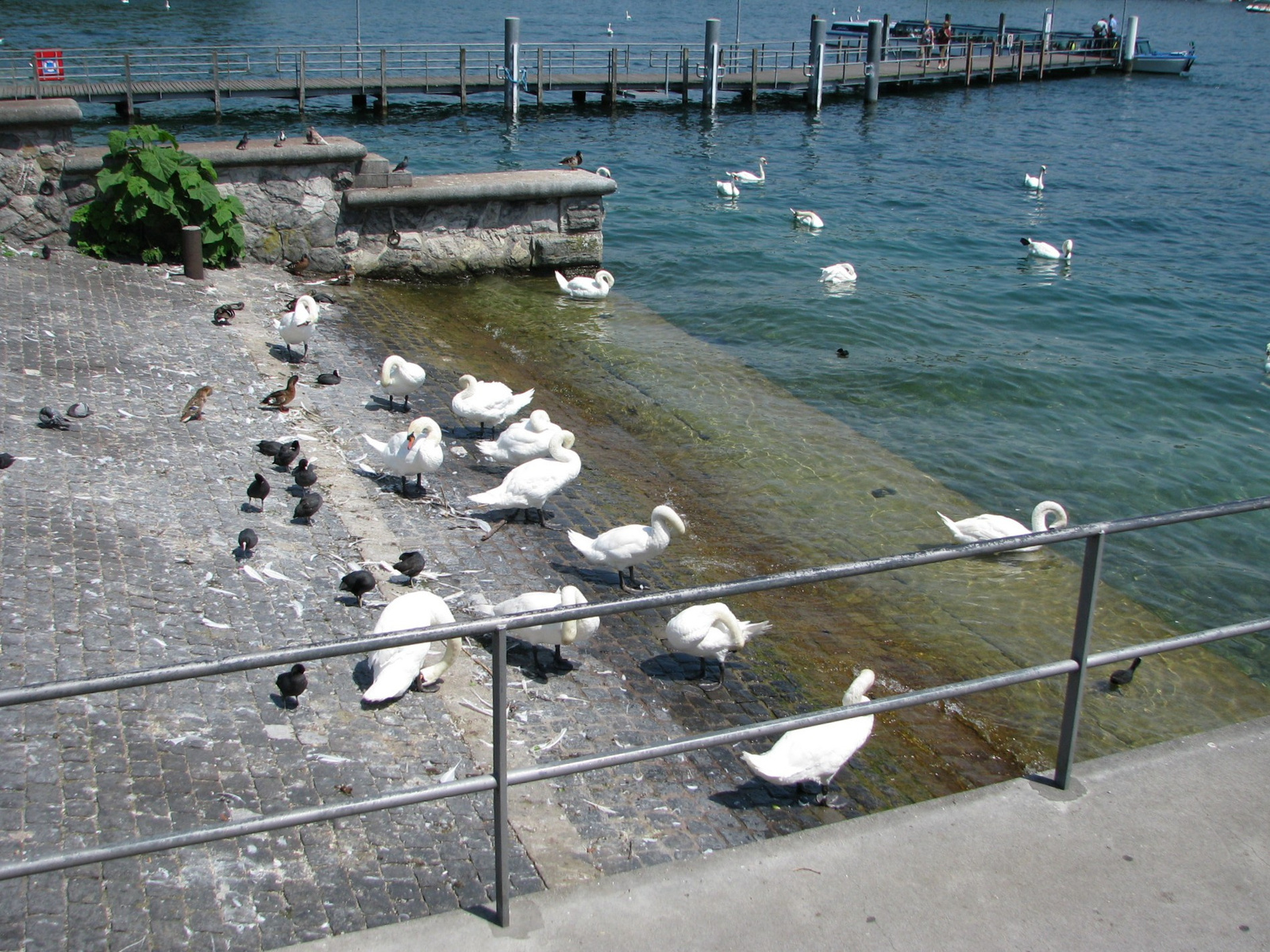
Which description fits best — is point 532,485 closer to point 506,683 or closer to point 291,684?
point 291,684

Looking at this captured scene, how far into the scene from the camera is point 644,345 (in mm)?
14758

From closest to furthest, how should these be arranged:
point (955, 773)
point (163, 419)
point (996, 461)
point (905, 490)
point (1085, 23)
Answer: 1. point (955, 773)
2. point (163, 419)
3. point (905, 490)
4. point (996, 461)
5. point (1085, 23)

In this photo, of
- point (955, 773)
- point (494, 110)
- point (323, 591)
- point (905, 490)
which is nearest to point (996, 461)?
point (905, 490)

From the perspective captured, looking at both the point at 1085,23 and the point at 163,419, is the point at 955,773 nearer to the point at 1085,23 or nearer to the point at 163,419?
the point at 163,419

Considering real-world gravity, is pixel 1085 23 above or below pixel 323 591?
above

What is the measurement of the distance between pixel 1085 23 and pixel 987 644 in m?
78.4

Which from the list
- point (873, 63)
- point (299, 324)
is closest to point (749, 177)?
point (299, 324)

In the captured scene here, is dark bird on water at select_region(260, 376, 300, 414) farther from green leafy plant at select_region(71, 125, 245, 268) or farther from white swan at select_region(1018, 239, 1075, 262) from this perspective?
white swan at select_region(1018, 239, 1075, 262)

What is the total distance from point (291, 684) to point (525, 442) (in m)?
4.14

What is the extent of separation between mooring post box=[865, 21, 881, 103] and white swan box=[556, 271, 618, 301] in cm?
2859

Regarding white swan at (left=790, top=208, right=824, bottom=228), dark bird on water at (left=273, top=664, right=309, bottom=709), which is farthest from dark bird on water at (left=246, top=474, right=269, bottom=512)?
white swan at (left=790, top=208, right=824, bottom=228)

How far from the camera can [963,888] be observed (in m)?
3.43

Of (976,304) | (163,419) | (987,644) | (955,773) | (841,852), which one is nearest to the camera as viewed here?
(841,852)

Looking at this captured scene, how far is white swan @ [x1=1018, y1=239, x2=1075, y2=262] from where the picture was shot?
2064cm
